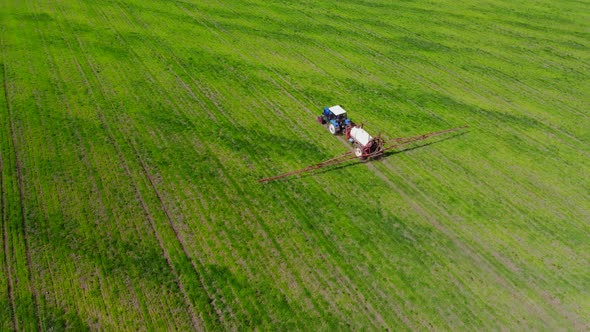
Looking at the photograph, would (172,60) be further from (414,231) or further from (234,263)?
(414,231)

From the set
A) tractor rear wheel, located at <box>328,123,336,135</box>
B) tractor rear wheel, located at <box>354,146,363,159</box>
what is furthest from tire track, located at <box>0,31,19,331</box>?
tractor rear wheel, located at <box>328,123,336,135</box>

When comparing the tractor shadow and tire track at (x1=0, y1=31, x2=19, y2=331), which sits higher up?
the tractor shadow

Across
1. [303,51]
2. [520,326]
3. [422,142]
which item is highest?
[303,51]

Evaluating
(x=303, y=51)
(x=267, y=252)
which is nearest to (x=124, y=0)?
(x=303, y=51)

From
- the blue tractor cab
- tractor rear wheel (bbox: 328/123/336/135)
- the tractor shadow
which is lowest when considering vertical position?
the tractor shadow

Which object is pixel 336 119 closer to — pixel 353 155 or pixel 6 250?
pixel 353 155

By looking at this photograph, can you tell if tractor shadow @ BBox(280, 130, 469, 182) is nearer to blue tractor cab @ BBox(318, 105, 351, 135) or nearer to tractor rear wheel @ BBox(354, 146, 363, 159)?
tractor rear wheel @ BBox(354, 146, 363, 159)

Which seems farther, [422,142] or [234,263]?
[422,142]

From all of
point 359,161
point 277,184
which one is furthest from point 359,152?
point 277,184
